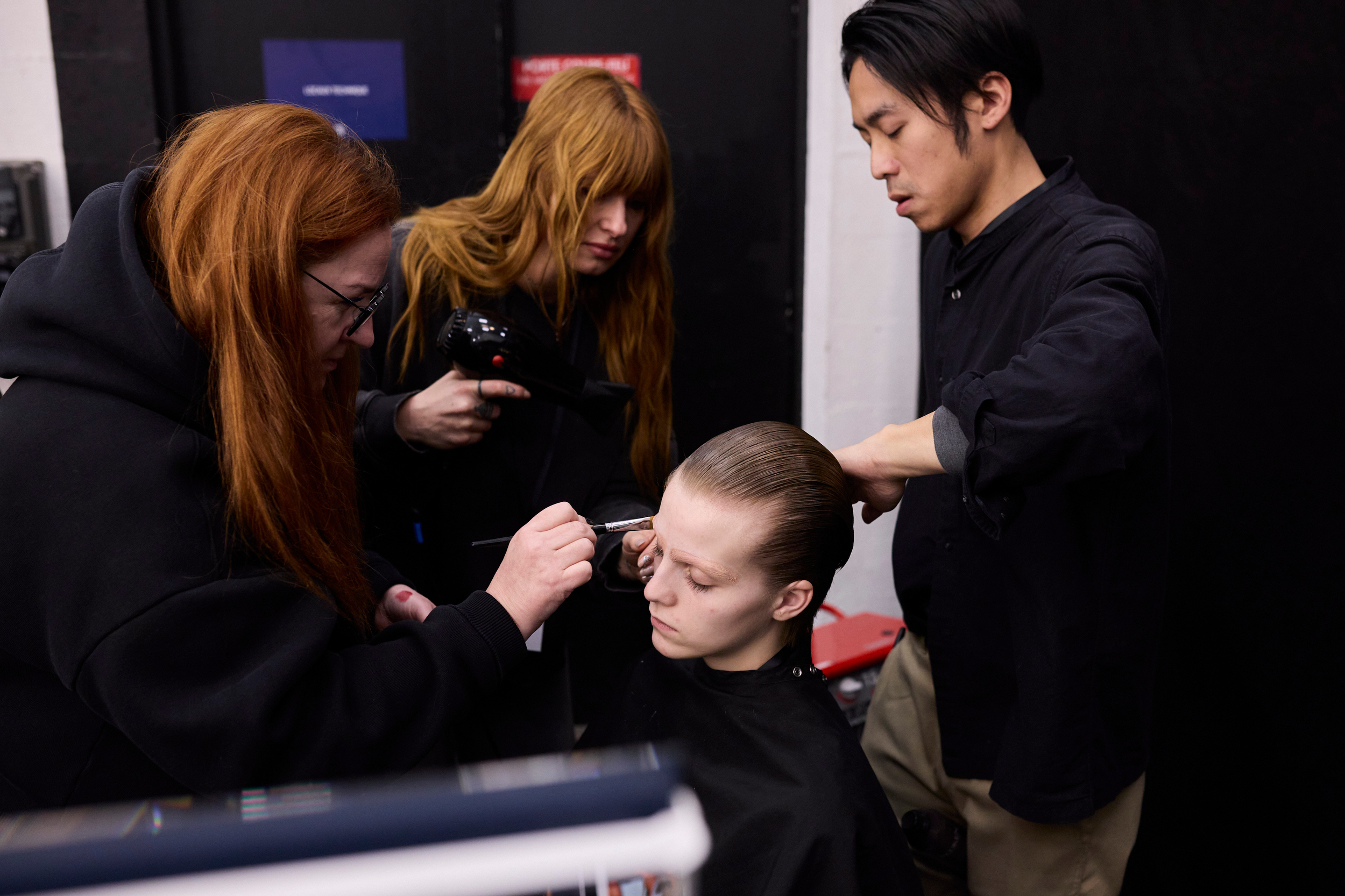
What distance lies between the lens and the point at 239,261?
39.3 inches

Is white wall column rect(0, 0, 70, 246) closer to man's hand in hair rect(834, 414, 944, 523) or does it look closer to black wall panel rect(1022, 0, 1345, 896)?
man's hand in hair rect(834, 414, 944, 523)

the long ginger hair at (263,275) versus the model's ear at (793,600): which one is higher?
the long ginger hair at (263,275)

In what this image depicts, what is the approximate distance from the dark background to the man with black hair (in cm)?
50

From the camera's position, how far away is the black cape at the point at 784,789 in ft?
4.38

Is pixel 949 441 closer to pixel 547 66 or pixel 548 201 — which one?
pixel 548 201

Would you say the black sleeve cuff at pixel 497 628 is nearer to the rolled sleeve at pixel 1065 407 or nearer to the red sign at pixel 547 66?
the rolled sleeve at pixel 1065 407

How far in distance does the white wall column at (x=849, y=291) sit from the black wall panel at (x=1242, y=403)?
0.86m

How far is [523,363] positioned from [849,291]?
1728mm

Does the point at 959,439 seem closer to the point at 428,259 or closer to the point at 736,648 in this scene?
the point at 736,648

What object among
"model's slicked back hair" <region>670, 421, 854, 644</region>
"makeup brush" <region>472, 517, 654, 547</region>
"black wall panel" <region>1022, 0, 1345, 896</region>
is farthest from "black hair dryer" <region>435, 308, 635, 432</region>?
"black wall panel" <region>1022, 0, 1345, 896</region>

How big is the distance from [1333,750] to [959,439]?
1119mm

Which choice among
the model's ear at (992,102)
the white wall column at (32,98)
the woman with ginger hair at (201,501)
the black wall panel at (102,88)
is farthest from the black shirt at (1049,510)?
the white wall column at (32,98)

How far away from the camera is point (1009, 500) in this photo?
1.18 meters

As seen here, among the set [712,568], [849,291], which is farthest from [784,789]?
[849,291]
